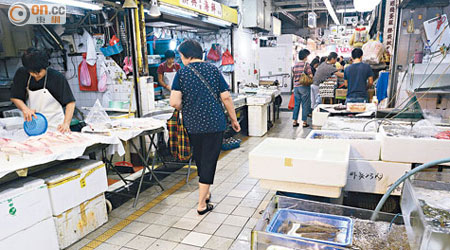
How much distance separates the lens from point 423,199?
158cm

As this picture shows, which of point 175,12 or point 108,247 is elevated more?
point 175,12

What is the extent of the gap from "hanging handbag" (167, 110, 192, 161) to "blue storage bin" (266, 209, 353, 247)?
3.06 metres

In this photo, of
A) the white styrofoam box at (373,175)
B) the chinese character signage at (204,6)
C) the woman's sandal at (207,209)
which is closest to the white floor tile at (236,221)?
the woman's sandal at (207,209)

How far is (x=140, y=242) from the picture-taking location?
3293 millimetres

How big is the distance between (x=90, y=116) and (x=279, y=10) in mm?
12760

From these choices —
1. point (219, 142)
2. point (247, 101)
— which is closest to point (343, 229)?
point (219, 142)

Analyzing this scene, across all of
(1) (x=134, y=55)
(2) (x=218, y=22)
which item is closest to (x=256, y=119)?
(2) (x=218, y=22)

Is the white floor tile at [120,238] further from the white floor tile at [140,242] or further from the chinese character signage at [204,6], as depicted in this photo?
the chinese character signage at [204,6]

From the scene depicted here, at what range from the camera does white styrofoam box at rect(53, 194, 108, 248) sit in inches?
123

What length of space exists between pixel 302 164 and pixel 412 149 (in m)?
1.15

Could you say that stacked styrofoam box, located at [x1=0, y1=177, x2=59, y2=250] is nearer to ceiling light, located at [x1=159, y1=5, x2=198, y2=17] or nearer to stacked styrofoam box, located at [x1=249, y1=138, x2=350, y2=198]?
stacked styrofoam box, located at [x1=249, y1=138, x2=350, y2=198]

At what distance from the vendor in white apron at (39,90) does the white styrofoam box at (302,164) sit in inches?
114

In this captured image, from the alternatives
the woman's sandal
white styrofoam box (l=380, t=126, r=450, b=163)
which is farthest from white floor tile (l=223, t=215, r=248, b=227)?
white styrofoam box (l=380, t=126, r=450, b=163)

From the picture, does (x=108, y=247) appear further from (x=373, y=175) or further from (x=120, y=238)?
(x=373, y=175)
